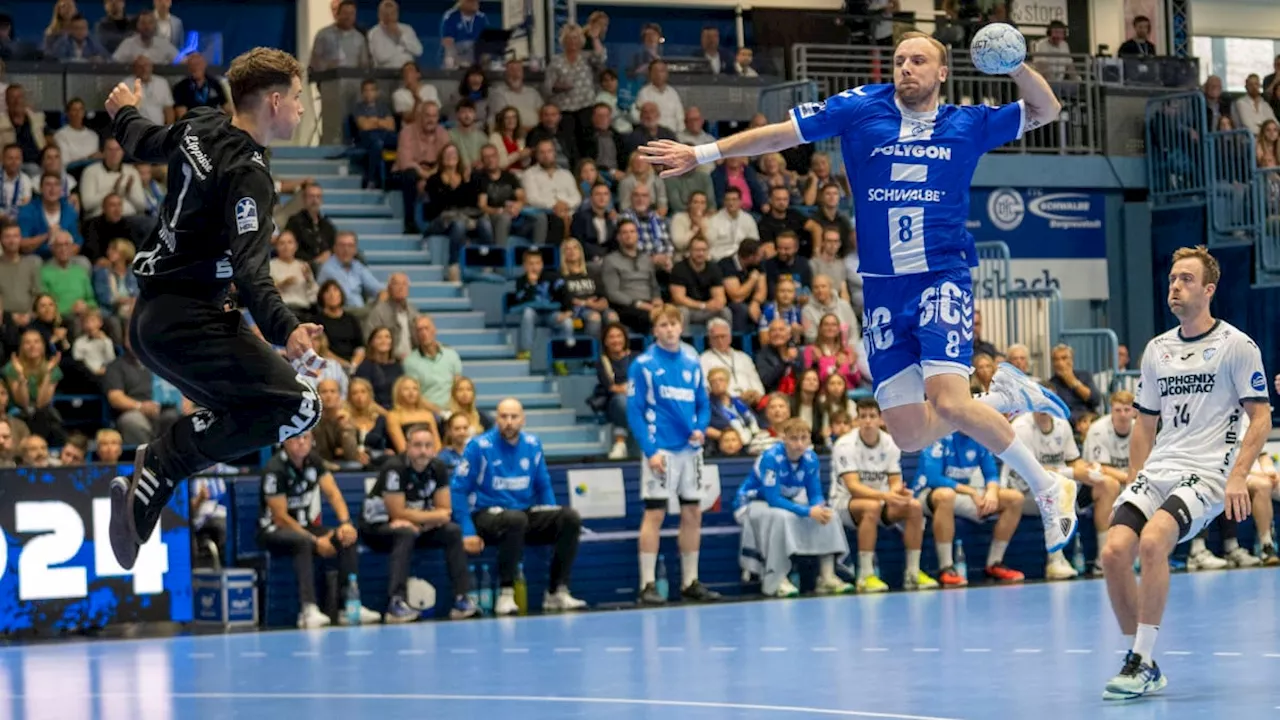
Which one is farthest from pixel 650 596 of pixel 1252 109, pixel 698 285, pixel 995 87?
pixel 1252 109

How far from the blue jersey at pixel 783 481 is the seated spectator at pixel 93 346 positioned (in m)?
5.45

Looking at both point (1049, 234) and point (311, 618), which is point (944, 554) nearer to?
point (311, 618)

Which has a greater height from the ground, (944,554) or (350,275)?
(350,275)

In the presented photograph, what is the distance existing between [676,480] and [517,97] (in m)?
6.78

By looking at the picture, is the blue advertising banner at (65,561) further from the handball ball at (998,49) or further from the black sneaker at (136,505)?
the handball ball at (998,49)

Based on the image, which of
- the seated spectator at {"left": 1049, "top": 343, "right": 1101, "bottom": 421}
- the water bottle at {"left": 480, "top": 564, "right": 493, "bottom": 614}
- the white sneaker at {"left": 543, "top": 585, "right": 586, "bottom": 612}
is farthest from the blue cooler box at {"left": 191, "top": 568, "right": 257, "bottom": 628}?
the seated spectator at {"left": 1049, "top": 343, "right": 1101, "bottom": 421}

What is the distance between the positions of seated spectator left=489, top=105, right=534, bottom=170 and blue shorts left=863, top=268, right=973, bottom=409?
11.2 meters

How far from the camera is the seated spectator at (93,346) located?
16.1 m

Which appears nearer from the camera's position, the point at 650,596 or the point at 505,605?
the point at 505,605

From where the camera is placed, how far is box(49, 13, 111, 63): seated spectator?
66.8ft

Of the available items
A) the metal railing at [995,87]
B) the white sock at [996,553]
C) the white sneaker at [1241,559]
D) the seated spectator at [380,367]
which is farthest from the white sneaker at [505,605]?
the metal railing at [995,87]

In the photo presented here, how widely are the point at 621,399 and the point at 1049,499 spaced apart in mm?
7971

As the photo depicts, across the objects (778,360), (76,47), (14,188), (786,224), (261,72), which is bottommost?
(778,360)

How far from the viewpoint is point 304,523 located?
14.8 m
